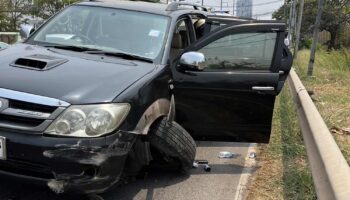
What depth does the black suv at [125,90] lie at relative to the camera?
3609 mm

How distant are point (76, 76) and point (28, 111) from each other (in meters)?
0.54

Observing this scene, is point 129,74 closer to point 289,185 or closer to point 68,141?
point 68,141

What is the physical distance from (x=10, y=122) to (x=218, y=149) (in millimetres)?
3384

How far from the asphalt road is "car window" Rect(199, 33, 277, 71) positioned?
117cm

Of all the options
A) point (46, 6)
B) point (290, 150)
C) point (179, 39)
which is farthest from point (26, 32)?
point (46, 6)

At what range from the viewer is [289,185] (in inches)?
194

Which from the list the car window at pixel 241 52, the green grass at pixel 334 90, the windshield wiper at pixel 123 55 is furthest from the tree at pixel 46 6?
the windshield wiper at pixel 123 55

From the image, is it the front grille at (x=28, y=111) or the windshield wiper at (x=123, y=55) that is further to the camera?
the windshield wiper at (x=123, y=55)

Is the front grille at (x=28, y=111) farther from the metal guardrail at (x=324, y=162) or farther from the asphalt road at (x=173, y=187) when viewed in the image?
the metal guardrail at (x=324, y=162)

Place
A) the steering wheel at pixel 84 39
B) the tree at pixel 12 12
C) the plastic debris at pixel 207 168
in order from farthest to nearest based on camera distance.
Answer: the tree at pixel 12 12 → the plastic debris at pixel 207 168 → the steering wheel at pixel 84 39

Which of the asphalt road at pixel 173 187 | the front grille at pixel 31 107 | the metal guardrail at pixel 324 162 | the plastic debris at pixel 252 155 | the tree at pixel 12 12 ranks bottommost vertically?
the tree at pixel 12 12

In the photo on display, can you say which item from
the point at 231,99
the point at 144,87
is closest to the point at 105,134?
the point at 144,87

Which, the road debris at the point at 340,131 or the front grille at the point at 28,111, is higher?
the front grille at the point at 28,111

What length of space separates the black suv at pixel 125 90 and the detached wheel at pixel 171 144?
0.04 feet
